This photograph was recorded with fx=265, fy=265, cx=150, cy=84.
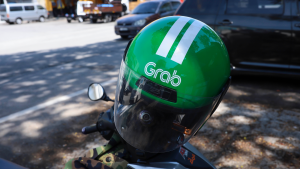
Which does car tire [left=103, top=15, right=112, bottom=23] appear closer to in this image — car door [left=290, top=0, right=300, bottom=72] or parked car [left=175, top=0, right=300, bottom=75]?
parked car [left=175, top=0, right=300, bottom=75]

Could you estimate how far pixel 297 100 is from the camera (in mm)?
4312

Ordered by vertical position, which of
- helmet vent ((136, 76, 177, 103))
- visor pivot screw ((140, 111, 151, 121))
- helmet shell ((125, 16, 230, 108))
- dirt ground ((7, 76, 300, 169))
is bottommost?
dirt ground ((7, 76, 300, 169))

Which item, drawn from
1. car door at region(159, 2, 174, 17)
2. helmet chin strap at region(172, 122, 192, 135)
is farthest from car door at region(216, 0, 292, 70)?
car door at region(159, 2, 174, 17)

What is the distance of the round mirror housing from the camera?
5.40 feet

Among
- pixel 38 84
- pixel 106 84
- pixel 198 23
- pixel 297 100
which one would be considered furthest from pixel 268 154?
pixel 38 84

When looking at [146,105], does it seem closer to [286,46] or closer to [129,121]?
[129,121]

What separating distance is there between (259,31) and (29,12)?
26.1 metres

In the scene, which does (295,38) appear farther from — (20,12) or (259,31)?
(20,12)

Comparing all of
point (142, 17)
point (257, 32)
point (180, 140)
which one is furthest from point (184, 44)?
point (142, 17)

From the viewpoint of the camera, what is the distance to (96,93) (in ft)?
5.47

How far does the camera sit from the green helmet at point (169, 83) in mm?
1167

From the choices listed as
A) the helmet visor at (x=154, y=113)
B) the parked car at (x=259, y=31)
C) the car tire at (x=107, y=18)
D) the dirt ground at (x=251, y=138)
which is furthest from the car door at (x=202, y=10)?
the car tire at (x=107, y=18)

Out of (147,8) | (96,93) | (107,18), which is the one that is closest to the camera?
(96,93)

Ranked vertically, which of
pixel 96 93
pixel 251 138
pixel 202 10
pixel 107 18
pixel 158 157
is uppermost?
pixel 202 10
